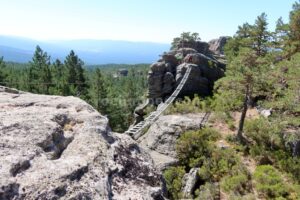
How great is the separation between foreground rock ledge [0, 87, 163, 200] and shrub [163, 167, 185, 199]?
29.5 ft

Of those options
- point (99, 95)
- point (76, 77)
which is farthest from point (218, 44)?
point (76, 77)

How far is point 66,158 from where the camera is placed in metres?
2.97

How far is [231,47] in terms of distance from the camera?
107 ft

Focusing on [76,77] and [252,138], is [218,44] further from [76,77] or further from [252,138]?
[252,138]

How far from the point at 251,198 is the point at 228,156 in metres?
3.06

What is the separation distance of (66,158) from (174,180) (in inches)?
405

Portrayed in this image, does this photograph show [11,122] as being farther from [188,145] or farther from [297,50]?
[297,50]

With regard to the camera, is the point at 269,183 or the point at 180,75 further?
the point at 180,75

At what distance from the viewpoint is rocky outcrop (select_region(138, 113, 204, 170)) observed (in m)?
14.6

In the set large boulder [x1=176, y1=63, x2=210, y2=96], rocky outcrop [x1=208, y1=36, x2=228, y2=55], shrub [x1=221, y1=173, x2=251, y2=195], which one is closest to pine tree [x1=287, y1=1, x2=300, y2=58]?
large boulder [x1=176, y1=63, x2=210, y2=96]

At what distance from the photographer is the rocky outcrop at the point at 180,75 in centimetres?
3012

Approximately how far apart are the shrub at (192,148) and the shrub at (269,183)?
245 cm

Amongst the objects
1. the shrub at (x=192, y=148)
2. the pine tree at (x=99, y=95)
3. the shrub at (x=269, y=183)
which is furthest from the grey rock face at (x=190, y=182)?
the pine tree at (x=99, y=95)

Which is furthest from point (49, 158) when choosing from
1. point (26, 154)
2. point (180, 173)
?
point (180, 173)
